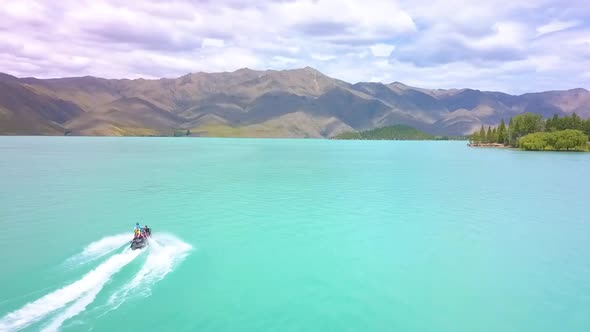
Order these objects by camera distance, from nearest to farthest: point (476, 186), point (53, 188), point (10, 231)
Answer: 1. point (10, 231)
2. point (53, 188)
3. point (476, 186)

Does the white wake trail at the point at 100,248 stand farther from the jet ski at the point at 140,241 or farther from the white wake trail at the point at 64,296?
the jet ski at the point at 140,241

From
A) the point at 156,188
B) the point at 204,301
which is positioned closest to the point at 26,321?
the point at 204,301

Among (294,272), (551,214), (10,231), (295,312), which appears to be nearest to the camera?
(295,312)

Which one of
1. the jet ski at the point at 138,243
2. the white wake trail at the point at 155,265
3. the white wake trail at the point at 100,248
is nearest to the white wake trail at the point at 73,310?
the white wake trail at the point at 155,265

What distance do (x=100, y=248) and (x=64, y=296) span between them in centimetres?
1301

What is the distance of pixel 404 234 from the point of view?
55.5m

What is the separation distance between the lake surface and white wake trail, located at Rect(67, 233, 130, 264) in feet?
0.80

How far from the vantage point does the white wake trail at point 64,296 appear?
30.4 meters

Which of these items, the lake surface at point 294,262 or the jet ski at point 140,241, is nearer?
the lake surface at point 294,262

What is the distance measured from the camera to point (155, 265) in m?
42.6

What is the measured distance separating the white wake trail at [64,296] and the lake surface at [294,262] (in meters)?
0.15

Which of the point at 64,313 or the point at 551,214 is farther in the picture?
A: the point at 551,214

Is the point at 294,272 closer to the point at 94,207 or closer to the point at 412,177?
the point at 94,207

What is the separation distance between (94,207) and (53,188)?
25.6 metres
